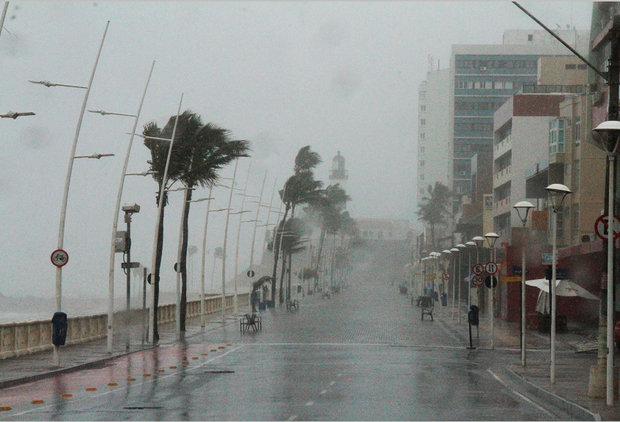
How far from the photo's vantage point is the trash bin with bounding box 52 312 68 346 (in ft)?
102

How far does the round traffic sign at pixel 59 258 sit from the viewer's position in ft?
107

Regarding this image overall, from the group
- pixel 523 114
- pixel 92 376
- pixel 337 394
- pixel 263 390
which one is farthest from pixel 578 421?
pixel 523 114

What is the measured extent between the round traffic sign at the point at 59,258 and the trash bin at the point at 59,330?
1480 mm

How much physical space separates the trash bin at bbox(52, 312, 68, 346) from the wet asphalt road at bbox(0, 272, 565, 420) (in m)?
1.29

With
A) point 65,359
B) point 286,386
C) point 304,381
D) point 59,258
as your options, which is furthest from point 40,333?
point 286,386

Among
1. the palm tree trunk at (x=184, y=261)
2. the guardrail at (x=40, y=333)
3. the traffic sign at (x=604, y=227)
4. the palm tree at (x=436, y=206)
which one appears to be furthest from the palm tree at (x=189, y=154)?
the palm tree at (x=436, y=206)

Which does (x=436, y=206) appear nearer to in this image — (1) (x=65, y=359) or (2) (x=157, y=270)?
(2) (x=157, y=270)

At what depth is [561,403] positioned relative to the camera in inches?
835

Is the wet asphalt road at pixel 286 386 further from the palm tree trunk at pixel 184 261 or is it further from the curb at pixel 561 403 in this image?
the palm tree trunk at pixel 184 261

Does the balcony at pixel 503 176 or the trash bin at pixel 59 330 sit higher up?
the balcony at pixel 503 176

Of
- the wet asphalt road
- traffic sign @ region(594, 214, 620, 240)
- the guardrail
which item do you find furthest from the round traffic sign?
traffic sign @ region(594, 214, 620, 240)

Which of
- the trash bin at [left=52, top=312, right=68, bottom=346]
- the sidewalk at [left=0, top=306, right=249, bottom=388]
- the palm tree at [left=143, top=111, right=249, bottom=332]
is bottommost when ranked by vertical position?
the sidewalk at [left=0, top=306, right=249, bottom=388]

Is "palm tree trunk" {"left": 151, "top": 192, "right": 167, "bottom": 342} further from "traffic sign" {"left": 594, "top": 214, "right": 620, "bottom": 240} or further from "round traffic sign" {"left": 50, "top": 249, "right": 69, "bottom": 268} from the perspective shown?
"traffic sign" {"left": 594, "top": 214, "right": 620, "bottom": 240}

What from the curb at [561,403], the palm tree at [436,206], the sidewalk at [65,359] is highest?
the palm tree at [436,206]
